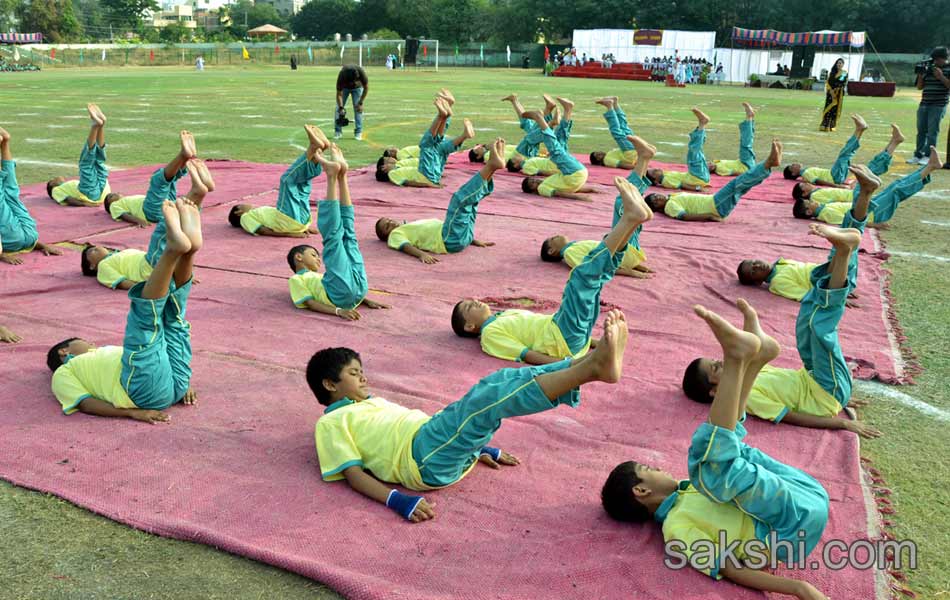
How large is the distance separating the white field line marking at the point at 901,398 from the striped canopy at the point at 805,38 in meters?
42.6

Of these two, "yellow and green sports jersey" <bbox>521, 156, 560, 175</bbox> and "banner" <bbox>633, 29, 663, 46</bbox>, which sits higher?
"banner" <bbox>633, 29, 663, 46</bbox>

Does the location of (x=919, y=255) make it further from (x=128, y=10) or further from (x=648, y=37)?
(x=128, y=10)

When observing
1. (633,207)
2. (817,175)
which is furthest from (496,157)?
Result: (817,175)

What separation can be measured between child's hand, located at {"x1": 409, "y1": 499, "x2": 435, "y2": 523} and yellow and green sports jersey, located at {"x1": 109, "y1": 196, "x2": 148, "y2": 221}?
6009mm

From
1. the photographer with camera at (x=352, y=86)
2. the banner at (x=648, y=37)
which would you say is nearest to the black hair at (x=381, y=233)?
the photographer with camera at (x=352, y=86)

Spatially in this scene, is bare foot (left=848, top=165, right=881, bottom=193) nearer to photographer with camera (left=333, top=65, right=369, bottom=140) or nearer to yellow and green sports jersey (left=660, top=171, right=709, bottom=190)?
yellow and green sports jersey (left=660, top=171, right=709, bottom=190)

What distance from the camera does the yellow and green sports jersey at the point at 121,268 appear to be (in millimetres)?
6096

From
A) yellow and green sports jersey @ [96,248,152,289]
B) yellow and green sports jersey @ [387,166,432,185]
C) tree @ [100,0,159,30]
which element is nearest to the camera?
yellow and green sports jersey @ [96,248,152,289]

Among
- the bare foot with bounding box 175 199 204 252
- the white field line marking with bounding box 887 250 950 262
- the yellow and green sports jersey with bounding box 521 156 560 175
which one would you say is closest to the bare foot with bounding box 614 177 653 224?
the bare foot with bounding box 175 199 204 252

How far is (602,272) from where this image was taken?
15.1ft

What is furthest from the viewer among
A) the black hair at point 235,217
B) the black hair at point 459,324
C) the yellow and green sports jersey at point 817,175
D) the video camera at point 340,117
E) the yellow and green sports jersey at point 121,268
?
the video camera at point 340,117

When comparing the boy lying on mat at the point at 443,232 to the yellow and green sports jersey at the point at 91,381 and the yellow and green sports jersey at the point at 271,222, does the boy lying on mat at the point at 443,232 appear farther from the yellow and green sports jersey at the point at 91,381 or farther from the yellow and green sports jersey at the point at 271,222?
the yellow and green sports jersey at the point at 91,381

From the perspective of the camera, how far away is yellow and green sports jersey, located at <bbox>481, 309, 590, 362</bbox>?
16.1ft

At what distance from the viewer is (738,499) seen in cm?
292
